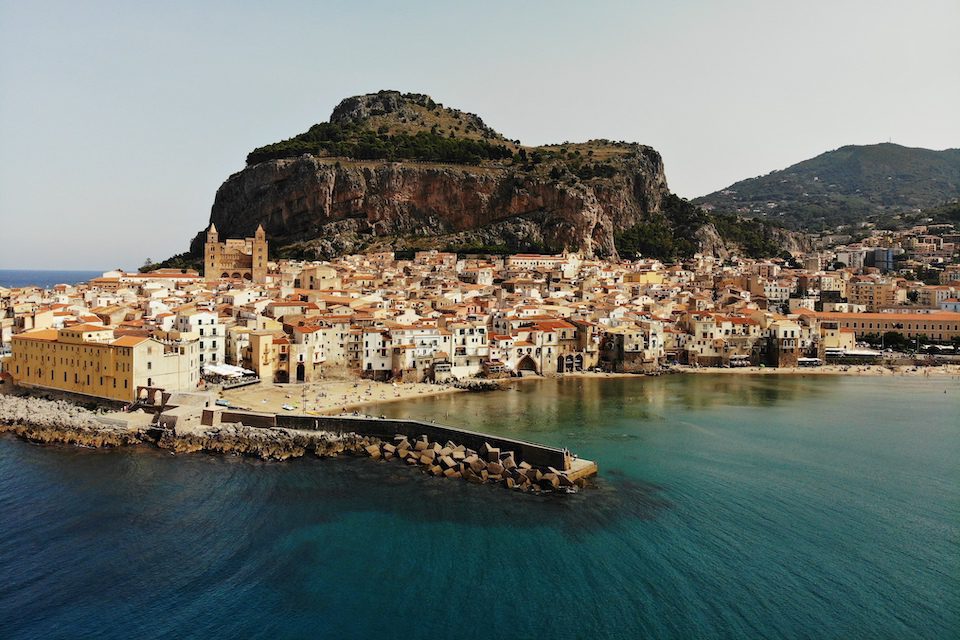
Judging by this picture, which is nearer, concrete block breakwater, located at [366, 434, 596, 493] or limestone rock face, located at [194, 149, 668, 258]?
concrete block breakwater, located at [366, 434, 596, 493]

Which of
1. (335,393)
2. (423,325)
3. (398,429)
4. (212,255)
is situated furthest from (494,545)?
(212,255)

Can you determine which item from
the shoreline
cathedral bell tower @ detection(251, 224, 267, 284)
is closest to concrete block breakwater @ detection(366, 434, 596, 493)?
the shoreline

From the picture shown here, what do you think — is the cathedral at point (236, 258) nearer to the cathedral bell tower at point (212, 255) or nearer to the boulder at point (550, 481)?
the cathedral bell tower at point (212, 255)

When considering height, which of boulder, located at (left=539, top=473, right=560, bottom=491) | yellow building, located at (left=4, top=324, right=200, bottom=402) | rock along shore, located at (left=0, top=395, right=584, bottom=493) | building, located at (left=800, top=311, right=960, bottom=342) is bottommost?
boulder, located at (left=539, top=473, right=560, bottom=491)

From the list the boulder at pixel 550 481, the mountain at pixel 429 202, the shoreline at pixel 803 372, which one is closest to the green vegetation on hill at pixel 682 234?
the mountain at pixel 429 202

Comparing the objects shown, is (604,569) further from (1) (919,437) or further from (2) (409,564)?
(1) (919,437)

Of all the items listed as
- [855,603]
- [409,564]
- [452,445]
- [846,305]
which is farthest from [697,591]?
[846,305]

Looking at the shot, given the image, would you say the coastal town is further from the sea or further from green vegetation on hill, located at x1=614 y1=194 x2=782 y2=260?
green vegetation on hill, located at x1=614 y1=194 x2=782 y2=260
